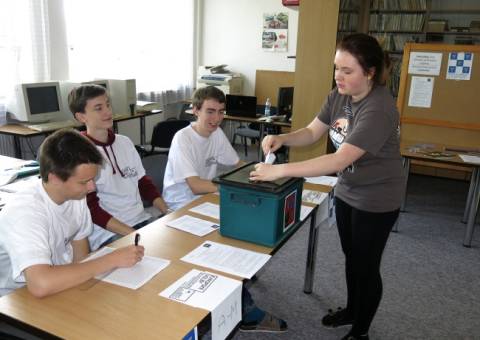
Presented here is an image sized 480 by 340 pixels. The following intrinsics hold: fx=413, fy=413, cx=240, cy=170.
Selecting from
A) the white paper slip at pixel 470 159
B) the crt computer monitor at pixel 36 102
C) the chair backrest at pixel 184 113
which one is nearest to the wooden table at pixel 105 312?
the white paper slip at pixel 470 159

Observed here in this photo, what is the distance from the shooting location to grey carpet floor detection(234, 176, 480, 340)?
2.21 meters

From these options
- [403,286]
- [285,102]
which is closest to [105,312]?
[403,286]

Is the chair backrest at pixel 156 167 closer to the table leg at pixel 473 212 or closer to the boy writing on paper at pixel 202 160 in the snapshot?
the boy writing on paper at pixel 202 160

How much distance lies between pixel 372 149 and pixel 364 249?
1.59ft

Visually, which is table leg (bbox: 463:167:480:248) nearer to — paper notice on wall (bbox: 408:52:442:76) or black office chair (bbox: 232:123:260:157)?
paper notice on wall (bbox: 408:52:442:76)

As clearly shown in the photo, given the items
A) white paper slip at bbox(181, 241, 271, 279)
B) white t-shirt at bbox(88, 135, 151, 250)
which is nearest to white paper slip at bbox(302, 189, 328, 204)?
white paper slip at bbox(181, 241, 271, 279)

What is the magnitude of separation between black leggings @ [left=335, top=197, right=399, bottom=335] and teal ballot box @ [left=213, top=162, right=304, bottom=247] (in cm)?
39

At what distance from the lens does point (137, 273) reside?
1.27 metres

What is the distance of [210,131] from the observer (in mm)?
2305

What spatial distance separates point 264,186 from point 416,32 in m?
5.40

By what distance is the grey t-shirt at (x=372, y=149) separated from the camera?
153cm

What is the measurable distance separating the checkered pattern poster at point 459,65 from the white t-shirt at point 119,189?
3.20 metres

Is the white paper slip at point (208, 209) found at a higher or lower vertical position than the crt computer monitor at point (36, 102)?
lower

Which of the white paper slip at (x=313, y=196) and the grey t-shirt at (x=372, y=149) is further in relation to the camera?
the white paper slip at (x=313, y=196)
